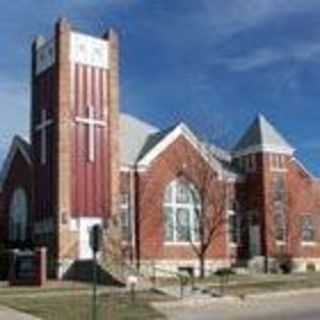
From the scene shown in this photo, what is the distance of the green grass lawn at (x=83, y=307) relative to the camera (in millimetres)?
36175

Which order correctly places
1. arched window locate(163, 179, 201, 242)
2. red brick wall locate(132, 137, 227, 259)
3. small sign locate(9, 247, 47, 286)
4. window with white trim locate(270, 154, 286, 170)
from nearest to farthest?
small sign locate(9, 247, 47, 286)
red brick wall locate(132, 137, 227, 259)
arched window locate(163, 179, 201, 242)
window with white trim locate(270, 154, 286, 170)

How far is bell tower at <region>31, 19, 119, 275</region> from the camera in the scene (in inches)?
2256

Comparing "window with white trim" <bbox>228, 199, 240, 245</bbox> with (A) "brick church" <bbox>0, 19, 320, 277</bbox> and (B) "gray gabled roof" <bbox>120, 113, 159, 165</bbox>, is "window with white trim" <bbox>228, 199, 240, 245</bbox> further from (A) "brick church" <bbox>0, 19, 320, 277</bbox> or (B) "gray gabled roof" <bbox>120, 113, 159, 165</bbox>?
(B) "gray gabled roof" <bbox>120, 113, 159, 165</bbox>

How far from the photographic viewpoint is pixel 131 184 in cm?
6109

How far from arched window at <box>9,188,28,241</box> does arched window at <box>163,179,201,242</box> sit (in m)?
8.79

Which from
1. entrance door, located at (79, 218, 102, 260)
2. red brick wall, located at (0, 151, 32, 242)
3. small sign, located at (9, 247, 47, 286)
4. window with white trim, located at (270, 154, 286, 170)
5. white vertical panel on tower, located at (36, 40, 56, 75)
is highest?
white vertical panel on tower, located at (36, 40, 56, 75)

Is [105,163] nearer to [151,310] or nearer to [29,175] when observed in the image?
[29,175]

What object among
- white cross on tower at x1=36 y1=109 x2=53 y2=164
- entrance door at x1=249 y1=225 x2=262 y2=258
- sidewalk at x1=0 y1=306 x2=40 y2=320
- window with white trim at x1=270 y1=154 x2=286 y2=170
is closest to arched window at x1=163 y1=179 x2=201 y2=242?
entrance door at x1=249 y1=225 x2=262 y2=258

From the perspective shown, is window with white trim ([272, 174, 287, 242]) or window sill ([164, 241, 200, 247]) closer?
window sill ([164, 241, 200, 247])

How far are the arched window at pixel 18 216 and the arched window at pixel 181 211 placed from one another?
8787mm

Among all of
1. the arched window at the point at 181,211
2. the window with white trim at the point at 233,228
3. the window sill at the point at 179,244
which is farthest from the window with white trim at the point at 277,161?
the window sill at the point at 179,244

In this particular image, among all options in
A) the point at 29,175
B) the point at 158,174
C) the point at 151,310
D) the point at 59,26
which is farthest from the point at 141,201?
the point at 151,310

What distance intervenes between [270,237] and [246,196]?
3.17m

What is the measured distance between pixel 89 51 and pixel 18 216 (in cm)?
1195
